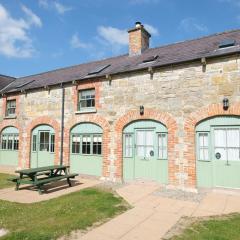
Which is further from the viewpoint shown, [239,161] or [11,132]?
[11,132]

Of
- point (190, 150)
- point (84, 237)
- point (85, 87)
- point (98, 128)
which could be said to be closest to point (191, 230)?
point (84, 237)

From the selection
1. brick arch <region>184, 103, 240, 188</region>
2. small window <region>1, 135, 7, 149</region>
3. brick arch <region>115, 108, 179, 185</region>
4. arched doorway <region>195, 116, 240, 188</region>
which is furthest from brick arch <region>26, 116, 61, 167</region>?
arched doorway <region>195, 116, 240, 188</region>

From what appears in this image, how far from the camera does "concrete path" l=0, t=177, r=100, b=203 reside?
9.39 meters

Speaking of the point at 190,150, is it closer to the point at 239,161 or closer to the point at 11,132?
the point at 239,161

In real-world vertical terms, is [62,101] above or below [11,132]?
above

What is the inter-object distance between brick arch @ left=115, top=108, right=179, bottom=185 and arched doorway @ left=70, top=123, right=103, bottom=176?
116 cm

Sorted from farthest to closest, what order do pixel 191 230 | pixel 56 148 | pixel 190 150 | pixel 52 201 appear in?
pixel 56 148 → pixel 190 150 → pixel 52 201 → pixel 191 230

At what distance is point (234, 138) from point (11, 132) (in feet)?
46.5

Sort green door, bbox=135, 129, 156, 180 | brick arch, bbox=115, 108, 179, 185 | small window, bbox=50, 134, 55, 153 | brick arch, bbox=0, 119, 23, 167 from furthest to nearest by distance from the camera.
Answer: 1. brick arch, bbox=0, 119, 23, 167
2. small window, bbox=50, 134, 55, 153
3. green door, bbox=135, 129, 156, 180
4. brick arch, bbox=115, 108, 179, 185

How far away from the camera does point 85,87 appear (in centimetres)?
1422

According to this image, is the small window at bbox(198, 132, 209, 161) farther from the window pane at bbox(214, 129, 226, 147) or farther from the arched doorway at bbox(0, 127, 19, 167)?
the arched doorway at bbox(0, 127, 19, 167)

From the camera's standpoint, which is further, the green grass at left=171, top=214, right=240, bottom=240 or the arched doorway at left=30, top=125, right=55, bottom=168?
the arched doorway at left=30, top=125, right=55, bottom=168

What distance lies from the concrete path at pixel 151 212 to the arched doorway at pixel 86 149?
3.11 m

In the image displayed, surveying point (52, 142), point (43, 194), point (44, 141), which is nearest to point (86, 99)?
point (52, 142)
